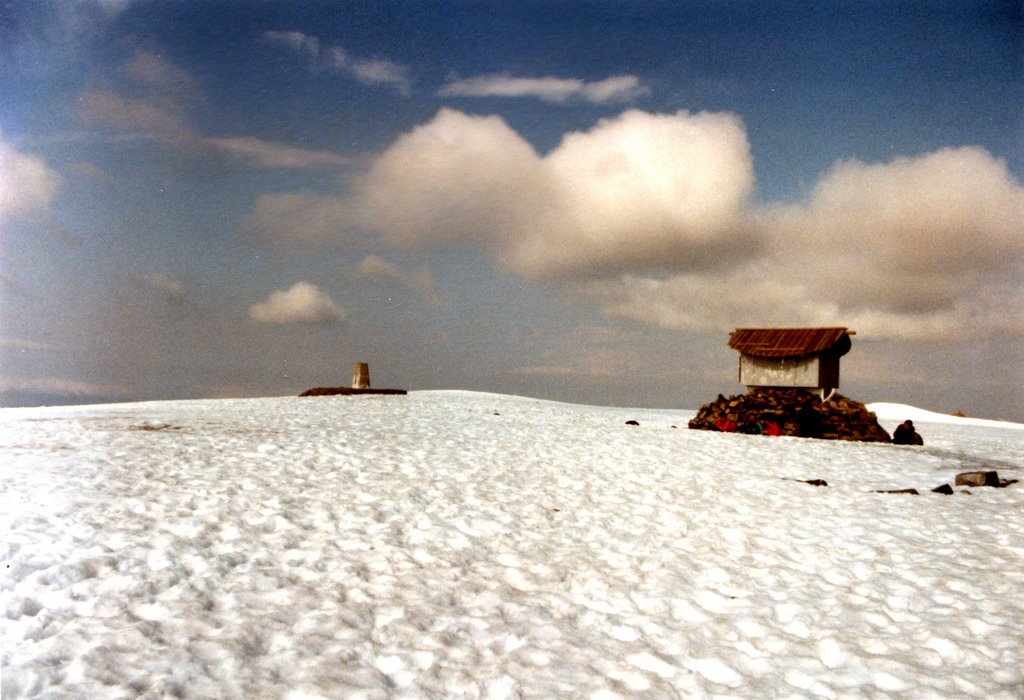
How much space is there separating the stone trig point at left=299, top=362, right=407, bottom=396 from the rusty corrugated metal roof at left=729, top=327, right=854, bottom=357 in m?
14.7

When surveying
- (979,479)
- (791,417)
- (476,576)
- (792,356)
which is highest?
(792,356)

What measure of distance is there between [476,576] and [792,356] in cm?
2121

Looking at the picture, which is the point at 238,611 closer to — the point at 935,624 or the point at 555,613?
the point at 555,613

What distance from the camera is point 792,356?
25625 mm

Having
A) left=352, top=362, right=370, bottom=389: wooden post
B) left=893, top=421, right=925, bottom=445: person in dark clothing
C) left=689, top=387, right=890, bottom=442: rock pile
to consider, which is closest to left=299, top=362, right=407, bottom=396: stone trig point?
left=352, top=362, right=370, bottom=389: wooden post

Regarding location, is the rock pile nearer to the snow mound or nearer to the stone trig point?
the snow mound

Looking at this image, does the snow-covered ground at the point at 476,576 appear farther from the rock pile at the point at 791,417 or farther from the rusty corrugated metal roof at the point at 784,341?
the rusty corrugated metal roof at the point at 784,341

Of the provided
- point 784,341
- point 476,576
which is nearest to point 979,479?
point 476,576

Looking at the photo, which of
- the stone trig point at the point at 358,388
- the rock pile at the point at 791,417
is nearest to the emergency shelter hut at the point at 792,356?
the rock pile at the point at 791,417

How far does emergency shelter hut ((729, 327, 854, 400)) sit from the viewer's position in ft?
83.1

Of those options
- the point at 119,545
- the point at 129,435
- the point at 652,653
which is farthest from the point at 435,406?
the point at 652,653

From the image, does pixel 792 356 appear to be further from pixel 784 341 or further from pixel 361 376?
pixel 361 376

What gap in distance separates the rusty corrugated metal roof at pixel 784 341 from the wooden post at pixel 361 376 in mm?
15398

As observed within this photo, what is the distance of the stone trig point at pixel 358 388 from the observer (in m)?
28.4
